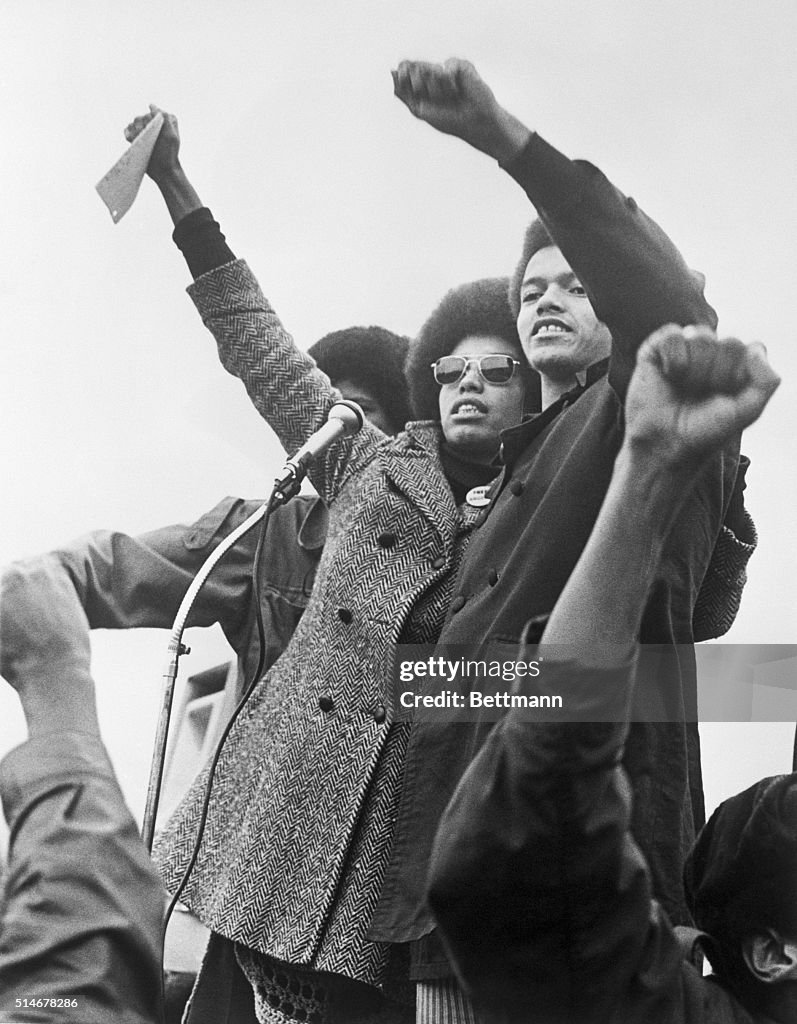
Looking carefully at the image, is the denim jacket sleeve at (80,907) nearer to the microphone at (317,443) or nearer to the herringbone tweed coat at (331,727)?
the herringbone tweed coat at (331,727)

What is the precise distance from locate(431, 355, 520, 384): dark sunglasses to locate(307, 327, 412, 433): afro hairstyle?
0.25 ft

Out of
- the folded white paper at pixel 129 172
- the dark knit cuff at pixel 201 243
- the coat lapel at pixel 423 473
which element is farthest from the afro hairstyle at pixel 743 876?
the folded white paper at pixel 129 172

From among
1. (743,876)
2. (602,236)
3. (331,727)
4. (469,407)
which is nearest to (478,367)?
(469,407)

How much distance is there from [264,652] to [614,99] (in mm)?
1165

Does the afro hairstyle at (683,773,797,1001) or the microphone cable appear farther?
the microphone cable

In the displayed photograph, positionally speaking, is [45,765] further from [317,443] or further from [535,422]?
[535,422]

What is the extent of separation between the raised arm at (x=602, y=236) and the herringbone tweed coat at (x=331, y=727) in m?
0.41

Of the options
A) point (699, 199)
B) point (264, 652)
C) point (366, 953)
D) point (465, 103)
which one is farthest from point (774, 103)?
point (366, 953)

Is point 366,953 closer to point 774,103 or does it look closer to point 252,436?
point 252,436

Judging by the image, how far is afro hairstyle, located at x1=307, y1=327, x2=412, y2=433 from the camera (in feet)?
8.49

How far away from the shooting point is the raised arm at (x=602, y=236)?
2230mm

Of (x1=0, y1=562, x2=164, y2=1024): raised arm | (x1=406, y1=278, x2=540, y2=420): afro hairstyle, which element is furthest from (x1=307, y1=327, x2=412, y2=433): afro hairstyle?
(x1=0, y1=562, x2=164, y2=1024): raised arm

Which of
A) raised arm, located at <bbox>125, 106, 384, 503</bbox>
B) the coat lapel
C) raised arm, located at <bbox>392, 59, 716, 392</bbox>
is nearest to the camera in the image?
raised arm, located at <bbox>392, 59, 716, 392</bbox>

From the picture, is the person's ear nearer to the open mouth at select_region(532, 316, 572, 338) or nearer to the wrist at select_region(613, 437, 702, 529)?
the wrist at select_region(613, 437, 702, 529)
